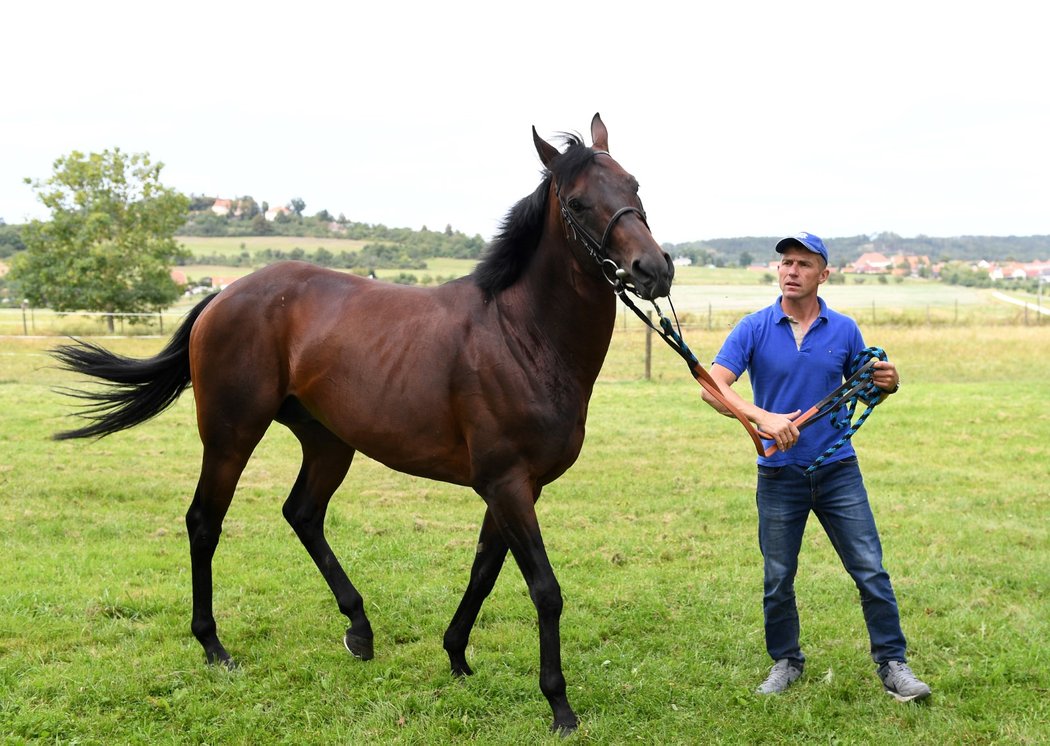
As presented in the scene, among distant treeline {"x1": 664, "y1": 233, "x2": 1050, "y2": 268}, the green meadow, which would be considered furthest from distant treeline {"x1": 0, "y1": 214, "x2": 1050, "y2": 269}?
the green meadow

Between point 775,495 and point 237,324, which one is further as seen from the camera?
point 237,324

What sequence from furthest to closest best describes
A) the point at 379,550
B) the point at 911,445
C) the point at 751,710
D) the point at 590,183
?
the point at 911,445 < the point at 379,550 < the point at 751,710 < the point at 590,183

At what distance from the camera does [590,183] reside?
11.7 ft

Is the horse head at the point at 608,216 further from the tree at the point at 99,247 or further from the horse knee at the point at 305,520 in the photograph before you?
the tree at the point at 99,247

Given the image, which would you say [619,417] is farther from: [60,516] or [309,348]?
[309,348]

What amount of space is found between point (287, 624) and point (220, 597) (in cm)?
64

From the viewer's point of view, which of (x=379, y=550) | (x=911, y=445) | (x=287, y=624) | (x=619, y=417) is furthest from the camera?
(x=619, y=417)

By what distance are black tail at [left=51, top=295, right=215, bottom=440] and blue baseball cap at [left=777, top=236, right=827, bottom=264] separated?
11.1 ft

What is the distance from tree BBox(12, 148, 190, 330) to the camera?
36156 millimetres

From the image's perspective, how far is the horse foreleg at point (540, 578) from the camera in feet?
12.4

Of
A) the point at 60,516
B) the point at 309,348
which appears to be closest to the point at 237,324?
the point at 309,348

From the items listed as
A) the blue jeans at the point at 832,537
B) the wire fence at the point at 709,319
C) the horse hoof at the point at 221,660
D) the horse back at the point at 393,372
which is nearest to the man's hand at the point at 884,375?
the blue jeans at the point at 832,537

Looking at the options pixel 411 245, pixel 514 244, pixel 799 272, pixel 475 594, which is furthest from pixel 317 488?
pixel 411 245

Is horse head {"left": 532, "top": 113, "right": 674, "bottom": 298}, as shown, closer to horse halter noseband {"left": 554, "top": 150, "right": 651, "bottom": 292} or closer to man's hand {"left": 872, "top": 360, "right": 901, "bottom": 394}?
horse halter noseband {"left": 554, "top": 150, "right": 651, "bottom": 292}
